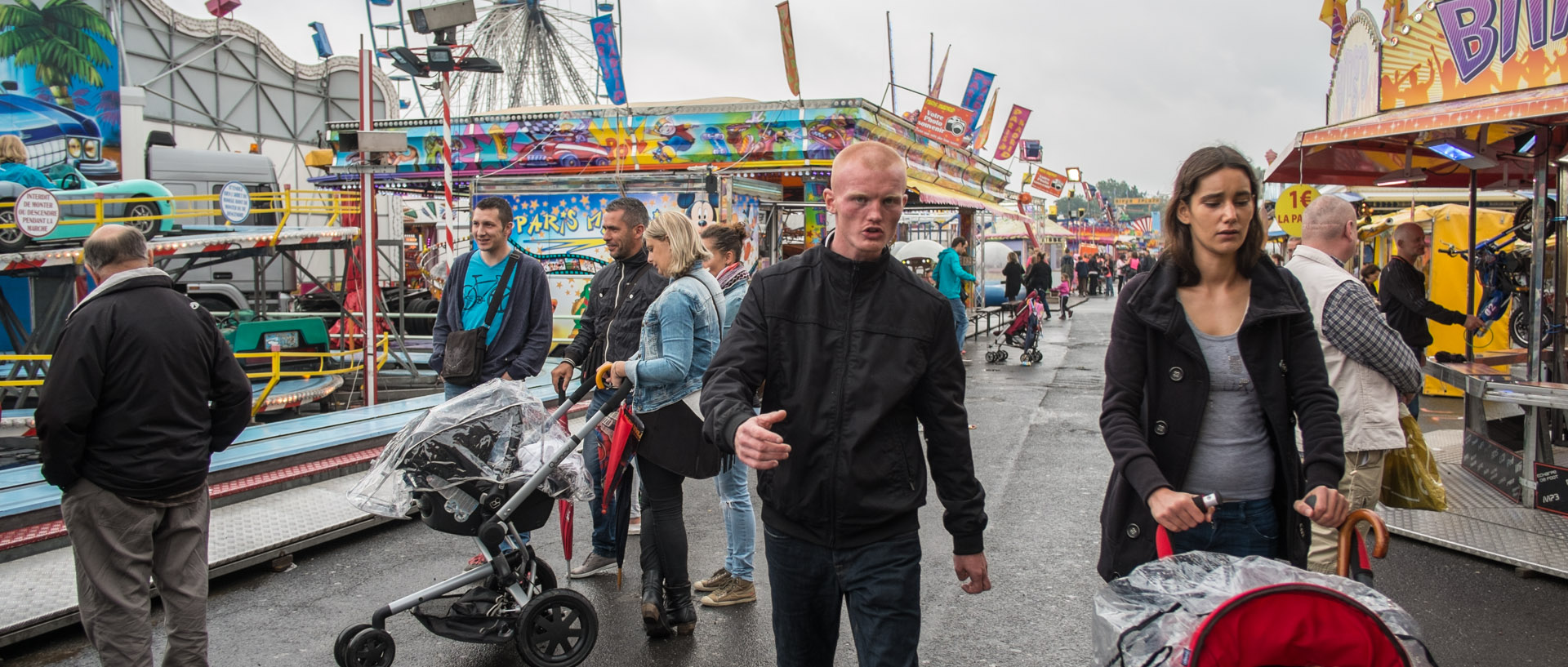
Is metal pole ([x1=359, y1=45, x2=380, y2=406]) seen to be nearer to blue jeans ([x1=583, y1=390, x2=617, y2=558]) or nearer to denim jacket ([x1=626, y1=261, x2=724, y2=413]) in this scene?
blue jeans ([x1=583, y1=390, x2=617, y2=558])

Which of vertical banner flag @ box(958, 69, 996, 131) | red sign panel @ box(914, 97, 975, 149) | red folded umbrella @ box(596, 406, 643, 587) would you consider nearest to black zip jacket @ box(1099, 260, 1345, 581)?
red folded umbrella @ box(596, 406, 643, 587)

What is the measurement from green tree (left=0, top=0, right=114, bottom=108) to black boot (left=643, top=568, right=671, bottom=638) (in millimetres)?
22643

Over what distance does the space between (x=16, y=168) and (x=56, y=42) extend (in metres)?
14.5

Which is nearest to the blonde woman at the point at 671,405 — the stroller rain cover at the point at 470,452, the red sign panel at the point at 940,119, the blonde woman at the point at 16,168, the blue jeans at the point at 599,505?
the stroller rain cover at the point at 470,452

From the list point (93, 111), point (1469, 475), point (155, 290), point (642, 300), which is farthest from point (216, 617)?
point (93, 111)

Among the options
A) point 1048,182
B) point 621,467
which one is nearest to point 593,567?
point 621,467

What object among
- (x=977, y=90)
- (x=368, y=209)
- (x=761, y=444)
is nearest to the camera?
(x=761, y=444)

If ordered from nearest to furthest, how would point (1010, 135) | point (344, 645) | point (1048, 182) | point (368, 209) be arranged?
point (344, 645) < point (368, 209) < point (1010, 135) < point (1048, 182)

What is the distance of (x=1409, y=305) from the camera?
737cm

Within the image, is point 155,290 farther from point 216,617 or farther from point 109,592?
point 216,617

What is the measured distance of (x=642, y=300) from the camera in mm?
4699

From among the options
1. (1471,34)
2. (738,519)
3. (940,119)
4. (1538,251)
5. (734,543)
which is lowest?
(734,543)

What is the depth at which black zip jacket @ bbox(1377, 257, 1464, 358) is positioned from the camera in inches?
290

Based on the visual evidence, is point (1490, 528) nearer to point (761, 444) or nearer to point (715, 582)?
point (715, 582)
